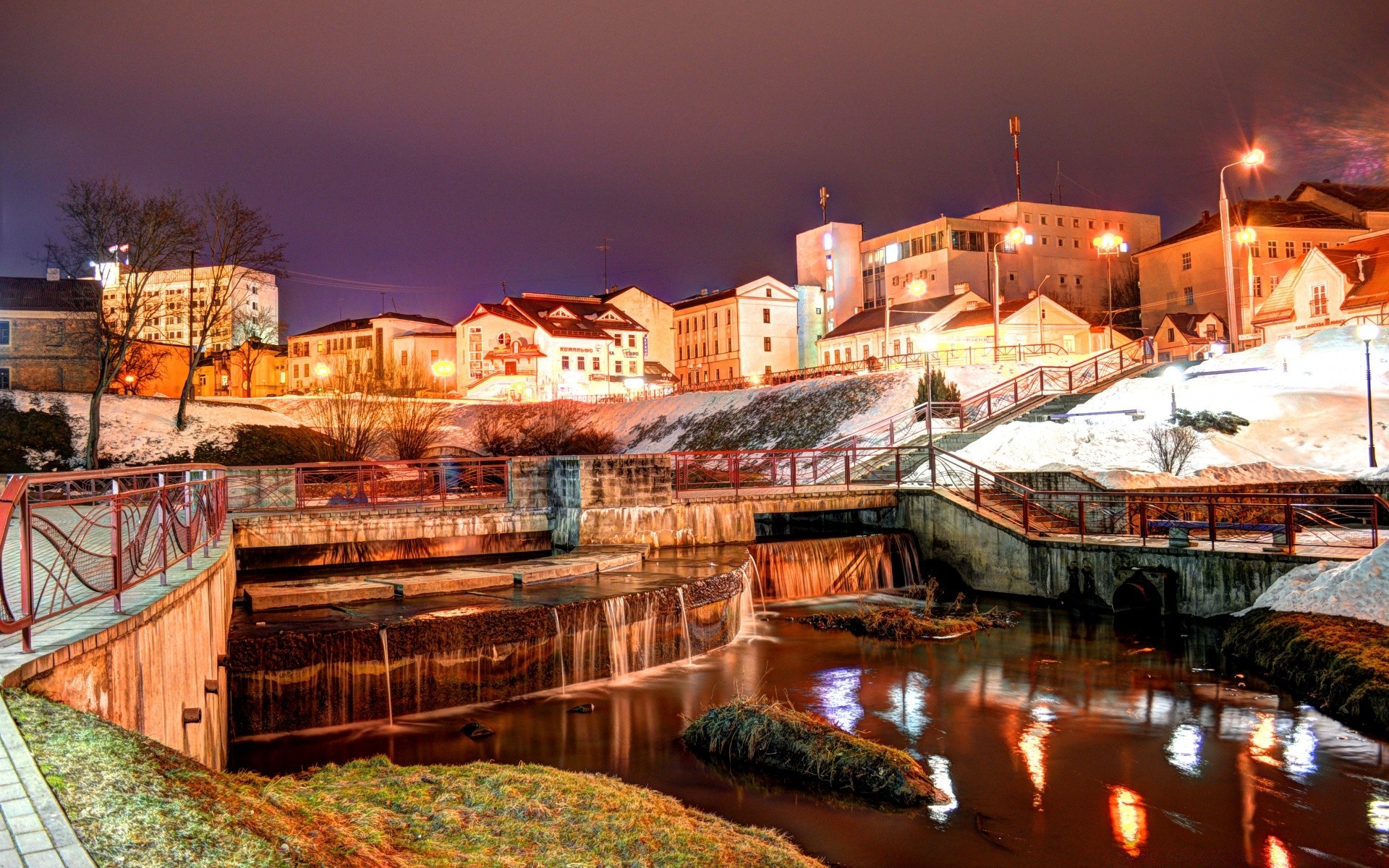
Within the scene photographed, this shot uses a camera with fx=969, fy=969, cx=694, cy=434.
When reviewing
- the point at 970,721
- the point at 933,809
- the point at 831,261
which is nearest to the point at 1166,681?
the point at 970,721

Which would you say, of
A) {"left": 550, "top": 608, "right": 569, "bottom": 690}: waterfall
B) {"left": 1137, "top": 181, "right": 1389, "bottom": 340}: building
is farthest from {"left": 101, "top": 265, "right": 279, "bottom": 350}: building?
{"left": 1137, "top": 181, "right": 1389, "bottom": 340}: building

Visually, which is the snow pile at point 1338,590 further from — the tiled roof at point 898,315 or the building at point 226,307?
the building at point 226,307

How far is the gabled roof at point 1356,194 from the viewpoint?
251ft

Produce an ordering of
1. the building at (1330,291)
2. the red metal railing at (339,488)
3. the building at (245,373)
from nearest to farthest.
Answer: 1. the red metal railing at (339,488)
2. the building at (1330,291)
3. the building at (245,373)

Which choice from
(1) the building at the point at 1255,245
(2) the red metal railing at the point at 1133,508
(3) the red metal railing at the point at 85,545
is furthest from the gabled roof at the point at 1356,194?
(3) the red metal railing at the point at 85,545

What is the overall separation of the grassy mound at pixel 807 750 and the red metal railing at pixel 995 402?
25.7 metres

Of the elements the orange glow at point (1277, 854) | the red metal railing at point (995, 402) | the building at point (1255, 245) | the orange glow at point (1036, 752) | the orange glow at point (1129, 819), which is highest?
the building at point (1255, 245)

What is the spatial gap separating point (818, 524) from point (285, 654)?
16.9m

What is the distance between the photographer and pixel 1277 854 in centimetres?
795

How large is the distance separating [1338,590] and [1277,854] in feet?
25.4

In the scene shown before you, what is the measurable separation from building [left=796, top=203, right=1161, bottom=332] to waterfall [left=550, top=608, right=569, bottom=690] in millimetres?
76675

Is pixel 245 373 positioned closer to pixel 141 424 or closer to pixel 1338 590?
pixel 141 424

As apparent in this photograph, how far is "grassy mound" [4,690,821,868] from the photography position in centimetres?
371

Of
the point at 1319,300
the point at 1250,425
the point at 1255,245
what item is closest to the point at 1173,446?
the point at 1250,425
